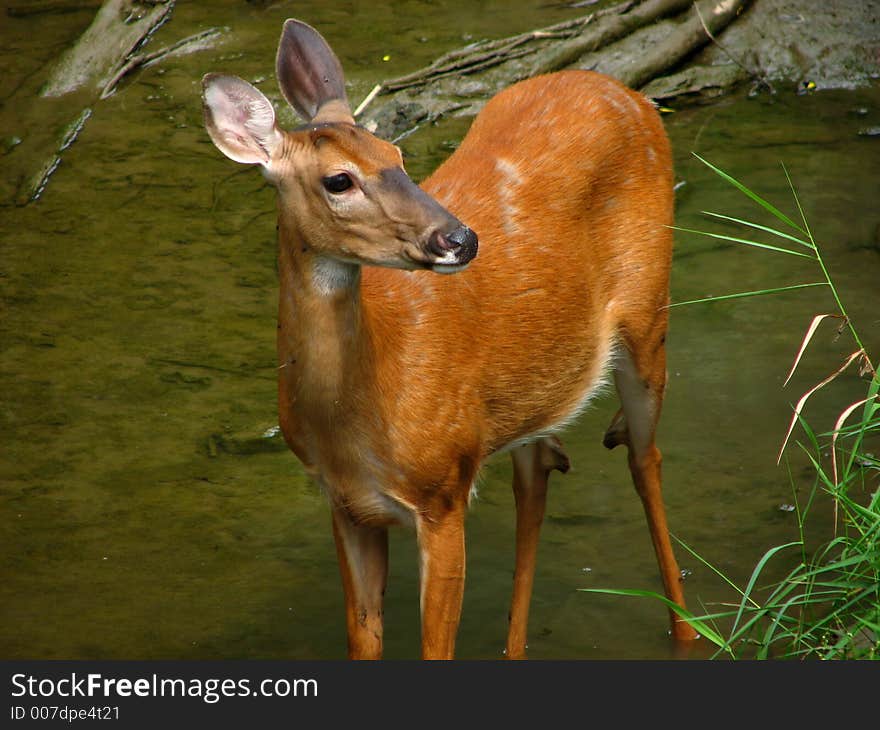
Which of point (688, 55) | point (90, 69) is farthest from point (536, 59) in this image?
point (90, 69)

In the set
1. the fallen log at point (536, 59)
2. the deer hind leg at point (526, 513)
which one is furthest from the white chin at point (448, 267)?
the fallen log at point (536, 59)

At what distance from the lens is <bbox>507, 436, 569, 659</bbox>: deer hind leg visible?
4.93 meters

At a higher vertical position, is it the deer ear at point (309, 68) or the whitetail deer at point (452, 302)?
the deer ear at point (309, 68)

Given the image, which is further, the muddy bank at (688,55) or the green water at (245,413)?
the muddy bank at (688,55)

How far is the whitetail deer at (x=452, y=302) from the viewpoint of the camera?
12.4ft

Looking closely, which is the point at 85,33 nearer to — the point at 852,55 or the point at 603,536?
the point at 852,55

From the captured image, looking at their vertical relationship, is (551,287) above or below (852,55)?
above

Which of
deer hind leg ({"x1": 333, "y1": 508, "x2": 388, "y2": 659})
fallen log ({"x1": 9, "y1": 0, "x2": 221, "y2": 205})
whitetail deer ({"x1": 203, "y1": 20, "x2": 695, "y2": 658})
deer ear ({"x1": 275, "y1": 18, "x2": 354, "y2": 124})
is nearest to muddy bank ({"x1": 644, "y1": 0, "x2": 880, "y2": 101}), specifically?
fallen log ({"x1": 9, "y1": 0, "x2": 221, "y2": 205})

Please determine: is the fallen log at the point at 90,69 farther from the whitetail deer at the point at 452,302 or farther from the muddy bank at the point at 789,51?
the whitetail deer at the point at 452,302

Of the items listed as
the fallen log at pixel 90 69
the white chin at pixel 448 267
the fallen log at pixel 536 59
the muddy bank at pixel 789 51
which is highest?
the white chin at pixel 448 267

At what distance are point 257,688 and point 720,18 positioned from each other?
6.59 metres

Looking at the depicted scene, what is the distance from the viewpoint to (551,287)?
4562 mm

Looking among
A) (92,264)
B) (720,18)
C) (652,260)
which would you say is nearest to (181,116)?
(92,264)

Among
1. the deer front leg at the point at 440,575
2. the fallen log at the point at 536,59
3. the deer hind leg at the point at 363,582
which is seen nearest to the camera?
the deer front leg at the point at 440,575
